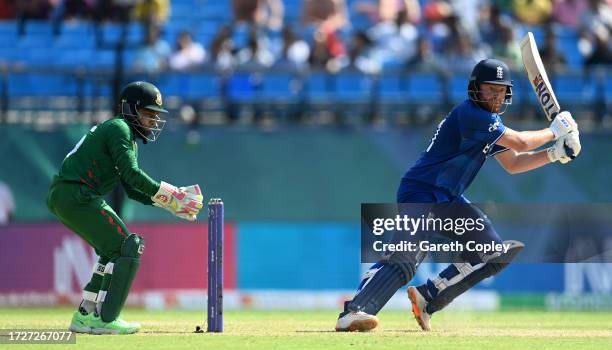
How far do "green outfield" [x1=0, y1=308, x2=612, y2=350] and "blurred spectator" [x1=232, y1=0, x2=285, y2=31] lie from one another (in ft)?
19.7

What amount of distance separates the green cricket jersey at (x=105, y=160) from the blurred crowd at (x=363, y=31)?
670 centimetres

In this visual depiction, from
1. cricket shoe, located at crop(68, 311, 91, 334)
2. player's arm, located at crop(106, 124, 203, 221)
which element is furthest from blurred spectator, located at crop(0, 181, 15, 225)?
player's arm, located at crop(106, 124, 203, 221)

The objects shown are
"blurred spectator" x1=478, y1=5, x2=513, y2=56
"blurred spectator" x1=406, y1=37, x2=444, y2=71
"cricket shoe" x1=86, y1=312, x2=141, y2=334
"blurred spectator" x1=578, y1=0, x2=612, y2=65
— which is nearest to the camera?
"cricket shoe" x1=86, y1=312, x2=141, y2=334

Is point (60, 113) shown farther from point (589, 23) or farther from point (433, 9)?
point (589, 23)

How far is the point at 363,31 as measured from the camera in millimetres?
16906

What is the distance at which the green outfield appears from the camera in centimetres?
805

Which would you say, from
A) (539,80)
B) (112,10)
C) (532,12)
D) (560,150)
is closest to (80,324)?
(560,150)

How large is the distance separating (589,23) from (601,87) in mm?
2053

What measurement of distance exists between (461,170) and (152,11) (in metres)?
9.10

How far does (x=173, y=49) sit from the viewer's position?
17141 millimetres

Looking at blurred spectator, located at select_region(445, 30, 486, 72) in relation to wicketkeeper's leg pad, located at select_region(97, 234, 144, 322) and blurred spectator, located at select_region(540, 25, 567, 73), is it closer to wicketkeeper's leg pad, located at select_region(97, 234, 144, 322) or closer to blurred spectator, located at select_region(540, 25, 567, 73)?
blurred spectator, located at select_region(540, 25, 567, 73)

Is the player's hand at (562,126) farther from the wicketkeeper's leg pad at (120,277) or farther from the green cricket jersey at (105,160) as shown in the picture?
the wicketkeeper's leg pad at (120,277)

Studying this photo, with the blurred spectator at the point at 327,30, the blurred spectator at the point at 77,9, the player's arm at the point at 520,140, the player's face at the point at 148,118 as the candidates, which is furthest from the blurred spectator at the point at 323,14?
the player's arm at the point at 520,140

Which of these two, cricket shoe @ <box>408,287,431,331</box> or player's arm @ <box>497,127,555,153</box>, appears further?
cricket shoe @ <box>408,287,431,331</box>
